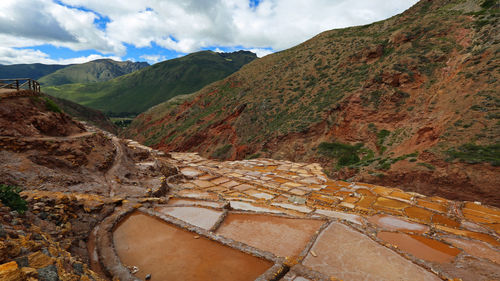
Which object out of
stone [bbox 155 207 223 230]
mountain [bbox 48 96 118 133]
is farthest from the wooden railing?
mountain [bbox 48 96 118 133]

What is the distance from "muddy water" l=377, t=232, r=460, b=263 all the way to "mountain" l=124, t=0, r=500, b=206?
22.7ft

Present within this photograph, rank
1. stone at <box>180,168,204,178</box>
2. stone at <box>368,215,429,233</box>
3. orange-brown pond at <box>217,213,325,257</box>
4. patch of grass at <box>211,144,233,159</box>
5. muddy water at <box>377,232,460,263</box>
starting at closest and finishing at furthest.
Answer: orange-brown pond at <box>217,213,325,257</box> < muddy water at <box>377,232,460,263</box> < stone at <box>368,215,429,233</box> < stone at <box>180,168,204,178</box> < patch of grass at <box>211,144,233,159</box>

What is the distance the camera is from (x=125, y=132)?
5706cm

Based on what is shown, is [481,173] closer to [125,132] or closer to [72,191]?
[72,191]

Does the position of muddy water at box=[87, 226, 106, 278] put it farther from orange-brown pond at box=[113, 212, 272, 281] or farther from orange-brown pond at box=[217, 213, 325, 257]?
orange-brown pond at box=[217, 213, 325, 257]

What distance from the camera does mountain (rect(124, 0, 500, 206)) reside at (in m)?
14.0

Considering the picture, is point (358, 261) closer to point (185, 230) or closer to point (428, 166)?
point (185, 230)

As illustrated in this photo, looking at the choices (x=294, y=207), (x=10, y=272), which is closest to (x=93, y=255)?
(x=10, y=272)

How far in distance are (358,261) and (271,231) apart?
240 cm

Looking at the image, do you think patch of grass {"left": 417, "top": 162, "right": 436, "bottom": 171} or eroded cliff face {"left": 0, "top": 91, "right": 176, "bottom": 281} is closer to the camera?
eroded cliff face {"left": 0, "top": 91, "right": 176, "bottom": 281}

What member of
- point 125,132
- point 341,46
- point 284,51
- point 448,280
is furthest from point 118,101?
point 448,280

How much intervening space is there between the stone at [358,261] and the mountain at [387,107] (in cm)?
960

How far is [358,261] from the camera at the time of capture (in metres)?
5.71

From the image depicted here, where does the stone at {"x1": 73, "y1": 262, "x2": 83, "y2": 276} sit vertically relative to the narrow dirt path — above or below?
below
